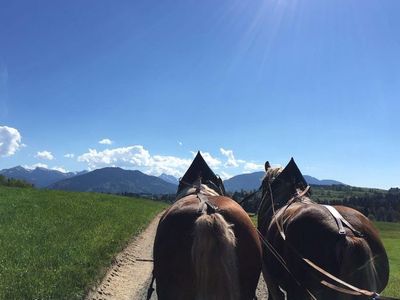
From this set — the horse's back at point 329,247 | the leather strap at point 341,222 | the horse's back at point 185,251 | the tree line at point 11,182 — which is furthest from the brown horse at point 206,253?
the tree line at point 11,182

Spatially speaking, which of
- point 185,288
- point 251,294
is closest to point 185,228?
point 185,288

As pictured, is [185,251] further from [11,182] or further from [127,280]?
[11,182]

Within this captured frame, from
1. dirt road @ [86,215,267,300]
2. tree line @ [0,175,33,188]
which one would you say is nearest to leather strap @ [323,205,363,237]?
dirt road @ [86,215,267,300]

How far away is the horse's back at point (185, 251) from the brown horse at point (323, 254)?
Answer: 0.68 meters

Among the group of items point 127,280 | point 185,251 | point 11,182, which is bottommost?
point 127,280

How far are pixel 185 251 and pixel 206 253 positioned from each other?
29 cm

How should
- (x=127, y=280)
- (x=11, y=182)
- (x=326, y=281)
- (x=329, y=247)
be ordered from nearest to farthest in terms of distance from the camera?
(x=326, y=281) < (x=329, y=247) < (x=127, y=280) < (x=11, y=182)

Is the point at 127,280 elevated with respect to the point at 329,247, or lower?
lower

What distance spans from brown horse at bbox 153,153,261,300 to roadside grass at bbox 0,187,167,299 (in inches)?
152

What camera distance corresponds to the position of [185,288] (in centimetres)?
525

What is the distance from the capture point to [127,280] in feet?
38.4

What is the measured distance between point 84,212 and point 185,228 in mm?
18985

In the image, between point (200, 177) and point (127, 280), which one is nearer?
point (200, 177)

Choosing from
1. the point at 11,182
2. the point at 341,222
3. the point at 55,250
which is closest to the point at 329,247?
the point at 341,222
